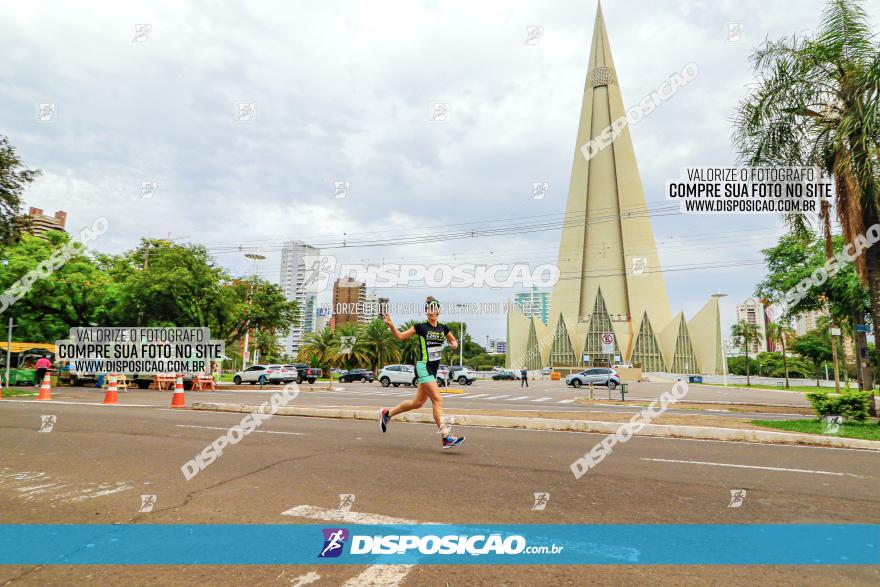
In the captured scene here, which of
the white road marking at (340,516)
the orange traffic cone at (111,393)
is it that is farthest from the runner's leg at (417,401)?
the orange traffic cone at (111,393)

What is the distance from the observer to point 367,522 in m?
3.85

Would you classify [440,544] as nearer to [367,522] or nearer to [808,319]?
[367,522]

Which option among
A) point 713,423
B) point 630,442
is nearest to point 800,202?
point 713,423

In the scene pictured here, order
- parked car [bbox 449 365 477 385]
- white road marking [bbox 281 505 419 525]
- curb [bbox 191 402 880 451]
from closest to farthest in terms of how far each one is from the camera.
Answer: white road marking [bbox 281 505 419 525] → curb [bbox 191 402 880 451] → parked car [bbox 449 365 477 385]

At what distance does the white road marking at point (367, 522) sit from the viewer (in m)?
2.85

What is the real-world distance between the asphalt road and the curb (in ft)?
2.31

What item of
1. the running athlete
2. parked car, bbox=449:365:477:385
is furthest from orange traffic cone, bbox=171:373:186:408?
parked car, bbox=449:365:477:385

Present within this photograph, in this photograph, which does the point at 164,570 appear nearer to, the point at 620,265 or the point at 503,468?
the point at 503,468

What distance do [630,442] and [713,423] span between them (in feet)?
12.7

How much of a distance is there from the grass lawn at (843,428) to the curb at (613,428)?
2.10 feet

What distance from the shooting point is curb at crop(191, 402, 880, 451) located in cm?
884

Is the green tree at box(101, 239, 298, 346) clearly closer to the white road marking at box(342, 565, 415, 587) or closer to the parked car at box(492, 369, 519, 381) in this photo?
the white road marking at box(342, 565, 415, 587)

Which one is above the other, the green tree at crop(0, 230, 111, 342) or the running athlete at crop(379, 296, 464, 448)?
the green tree at crop(0, 230, 111, 342)

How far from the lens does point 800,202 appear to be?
13.4m
